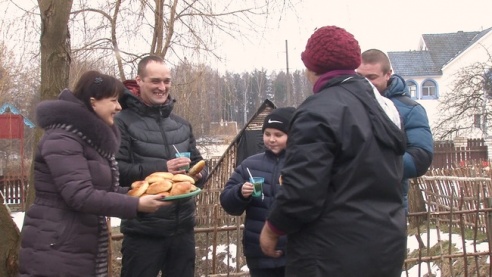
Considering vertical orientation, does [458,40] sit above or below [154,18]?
above

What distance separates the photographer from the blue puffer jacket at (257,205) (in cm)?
359

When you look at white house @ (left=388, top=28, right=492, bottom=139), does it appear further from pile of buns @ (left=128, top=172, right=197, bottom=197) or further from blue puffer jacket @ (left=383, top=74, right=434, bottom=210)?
pile of buns @ (left=128, top=172, right=197, bottom=197)

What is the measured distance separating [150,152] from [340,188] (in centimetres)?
163

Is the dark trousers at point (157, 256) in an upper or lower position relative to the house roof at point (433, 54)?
lower

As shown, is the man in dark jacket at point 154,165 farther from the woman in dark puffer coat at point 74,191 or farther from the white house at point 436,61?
the white house at point 436,61

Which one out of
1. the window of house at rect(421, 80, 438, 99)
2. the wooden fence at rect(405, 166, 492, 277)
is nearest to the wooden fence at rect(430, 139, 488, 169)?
the wooden fence at rect(405, 166, 492, 277)

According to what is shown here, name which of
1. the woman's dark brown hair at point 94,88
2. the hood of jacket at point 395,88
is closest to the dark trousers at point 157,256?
the woman's dark brown hair at point 94,88

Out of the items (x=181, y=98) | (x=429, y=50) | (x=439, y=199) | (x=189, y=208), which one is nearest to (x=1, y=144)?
(x=181, y=98)

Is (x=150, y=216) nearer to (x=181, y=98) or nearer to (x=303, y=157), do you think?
(x=303, y=157)

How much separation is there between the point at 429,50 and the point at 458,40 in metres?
2.56

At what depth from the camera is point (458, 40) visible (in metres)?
44.2

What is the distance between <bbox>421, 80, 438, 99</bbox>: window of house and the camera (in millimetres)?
42375

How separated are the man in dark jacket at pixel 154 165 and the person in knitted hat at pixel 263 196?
0.33 meters

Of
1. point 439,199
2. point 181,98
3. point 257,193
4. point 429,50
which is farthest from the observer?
point 429,50
